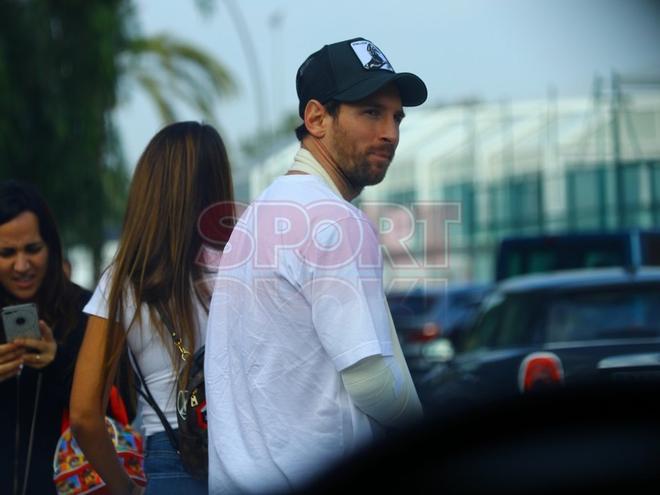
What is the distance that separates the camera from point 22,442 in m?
3.66

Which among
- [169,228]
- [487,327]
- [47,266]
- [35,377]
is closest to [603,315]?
[487,327]

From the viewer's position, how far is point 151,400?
10.5ft

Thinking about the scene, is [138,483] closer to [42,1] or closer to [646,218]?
[42,1]

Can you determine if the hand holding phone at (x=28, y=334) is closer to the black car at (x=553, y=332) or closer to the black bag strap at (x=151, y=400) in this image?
the black bag strap at (x=151, y=400)

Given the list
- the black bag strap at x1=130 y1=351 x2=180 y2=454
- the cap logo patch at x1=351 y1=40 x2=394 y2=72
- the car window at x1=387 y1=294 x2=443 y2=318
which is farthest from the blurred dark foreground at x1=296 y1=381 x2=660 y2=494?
the car window at x1=387 y1=294 x2=443 y2=318

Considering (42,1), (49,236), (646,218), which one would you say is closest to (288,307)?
(49,236)

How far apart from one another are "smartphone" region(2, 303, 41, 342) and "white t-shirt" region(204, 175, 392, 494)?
1.15m

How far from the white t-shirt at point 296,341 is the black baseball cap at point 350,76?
25cm

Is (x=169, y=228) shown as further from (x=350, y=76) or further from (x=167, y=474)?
(x=350, y=76)

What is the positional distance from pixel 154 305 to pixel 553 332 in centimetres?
416

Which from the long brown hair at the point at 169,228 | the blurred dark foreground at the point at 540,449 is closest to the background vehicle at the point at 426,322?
the long brown hair at the point at 169,228

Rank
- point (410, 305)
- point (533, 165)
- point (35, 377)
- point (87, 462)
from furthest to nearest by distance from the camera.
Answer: point (533, 165), point (410, 305), point (35, 377), point (87, 462)

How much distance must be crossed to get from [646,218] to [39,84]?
963 centimetres

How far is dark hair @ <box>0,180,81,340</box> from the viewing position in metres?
4.02
